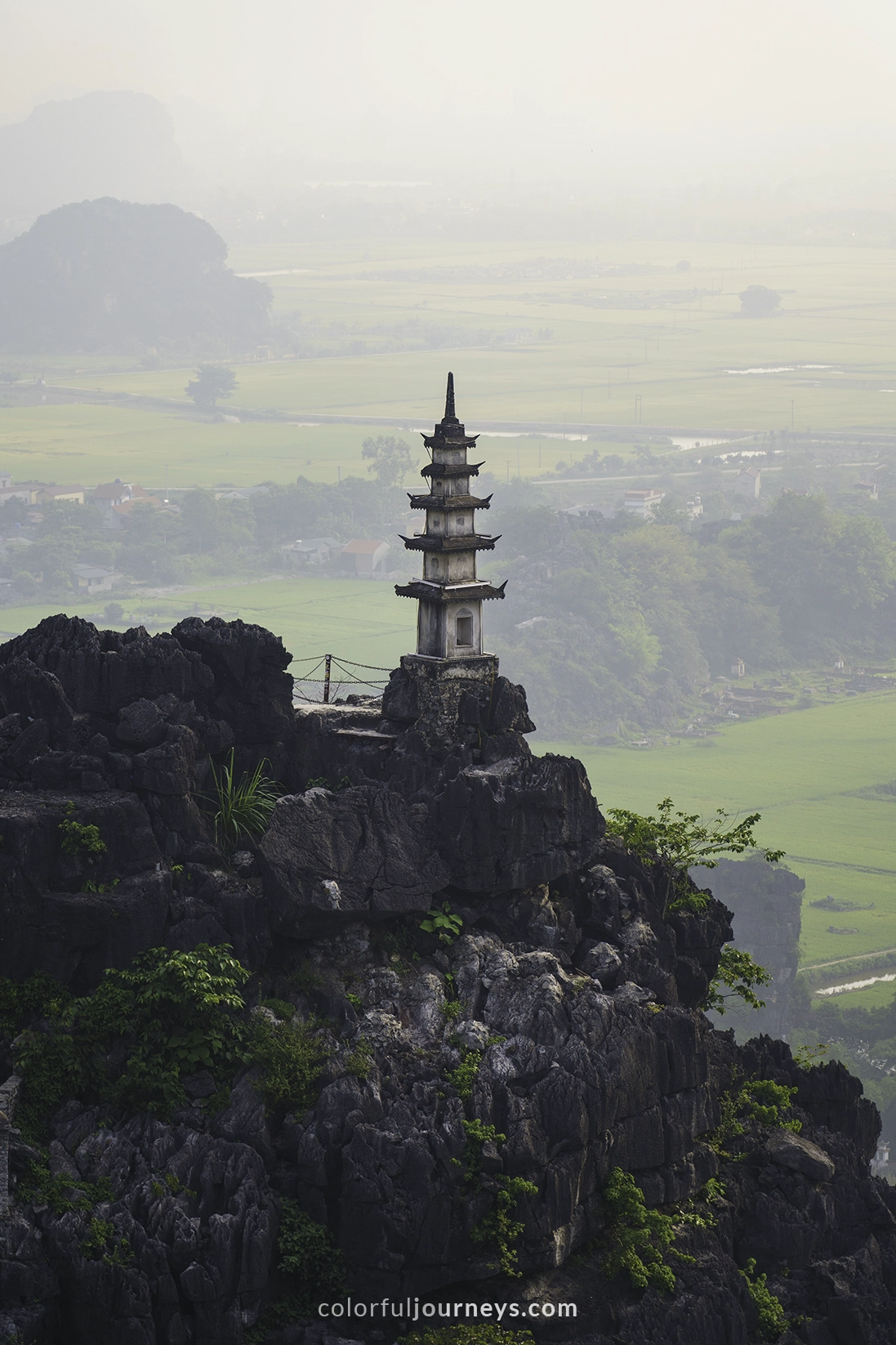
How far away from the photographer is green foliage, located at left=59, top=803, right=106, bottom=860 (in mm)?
30719

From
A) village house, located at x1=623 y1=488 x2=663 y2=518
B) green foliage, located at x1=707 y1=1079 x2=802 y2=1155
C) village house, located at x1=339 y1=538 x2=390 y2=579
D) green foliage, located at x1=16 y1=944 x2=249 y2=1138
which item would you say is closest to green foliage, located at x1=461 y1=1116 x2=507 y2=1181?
green foliage, located at x1=16 y1=944 x2=249 y2=1138

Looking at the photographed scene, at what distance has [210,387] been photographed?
16575 cm

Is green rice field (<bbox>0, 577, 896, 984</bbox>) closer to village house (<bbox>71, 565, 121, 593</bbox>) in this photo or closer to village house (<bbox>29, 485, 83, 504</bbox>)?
village house (<bbox>71, 565, 121, 593</bbox>)

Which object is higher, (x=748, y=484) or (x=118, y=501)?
(x=748, y=484)

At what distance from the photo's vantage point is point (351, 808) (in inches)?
1281

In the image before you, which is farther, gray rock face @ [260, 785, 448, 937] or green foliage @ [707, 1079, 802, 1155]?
green foliage @ [707, 1079, 802, 1155]

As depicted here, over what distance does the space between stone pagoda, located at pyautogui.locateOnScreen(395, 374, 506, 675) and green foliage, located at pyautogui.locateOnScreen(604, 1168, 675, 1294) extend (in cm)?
968

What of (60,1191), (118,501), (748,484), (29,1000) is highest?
(748,484)

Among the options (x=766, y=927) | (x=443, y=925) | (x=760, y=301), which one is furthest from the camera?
(x=760, y=301)

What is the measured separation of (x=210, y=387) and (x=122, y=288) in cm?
2560

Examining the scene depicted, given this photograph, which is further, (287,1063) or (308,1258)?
(287,1063)

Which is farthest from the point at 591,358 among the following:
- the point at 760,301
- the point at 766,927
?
the point at 766,927

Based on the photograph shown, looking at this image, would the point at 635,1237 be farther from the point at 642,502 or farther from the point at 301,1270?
the point at 642,502

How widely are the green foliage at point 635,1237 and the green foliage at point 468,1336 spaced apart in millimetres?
2189
